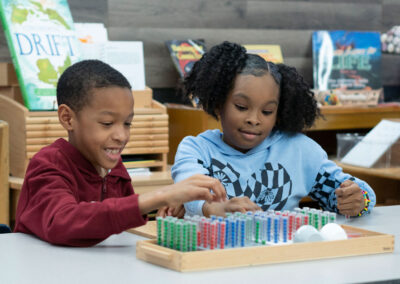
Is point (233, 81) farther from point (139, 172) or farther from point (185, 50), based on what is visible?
point (185, 50)

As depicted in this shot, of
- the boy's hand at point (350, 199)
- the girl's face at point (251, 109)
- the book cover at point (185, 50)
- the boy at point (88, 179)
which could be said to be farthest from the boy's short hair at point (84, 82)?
the book cover at point (185, 50)

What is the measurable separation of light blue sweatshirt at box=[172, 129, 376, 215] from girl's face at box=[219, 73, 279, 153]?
0.06m

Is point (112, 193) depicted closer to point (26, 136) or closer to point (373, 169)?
point (26, 136)

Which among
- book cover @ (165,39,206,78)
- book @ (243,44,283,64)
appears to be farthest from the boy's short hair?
book @ (243,44,283,64)

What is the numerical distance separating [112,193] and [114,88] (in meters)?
0.27

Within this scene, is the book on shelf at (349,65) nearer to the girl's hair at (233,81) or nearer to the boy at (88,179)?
the girl's hair at (233,81)

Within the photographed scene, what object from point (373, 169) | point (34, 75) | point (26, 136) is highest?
point (34, 75)

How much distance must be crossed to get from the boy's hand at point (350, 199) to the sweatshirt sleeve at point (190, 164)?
0.34 meters

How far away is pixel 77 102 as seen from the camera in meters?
1.52

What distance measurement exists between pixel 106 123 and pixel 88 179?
15 cm

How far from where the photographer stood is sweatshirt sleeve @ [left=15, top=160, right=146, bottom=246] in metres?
1.33

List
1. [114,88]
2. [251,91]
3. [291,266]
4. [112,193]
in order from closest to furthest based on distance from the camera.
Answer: [291,266], [114,88], [112,193], [251,91]

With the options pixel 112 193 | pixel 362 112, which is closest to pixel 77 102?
pixel 112 193

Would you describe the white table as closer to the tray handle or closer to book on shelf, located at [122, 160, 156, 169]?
the tray handle
